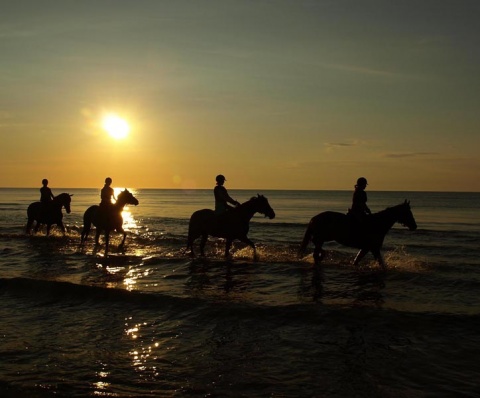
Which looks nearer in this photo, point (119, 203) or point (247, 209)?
point (247, 209)

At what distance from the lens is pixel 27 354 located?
267 inches

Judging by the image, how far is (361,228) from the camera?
13789mm

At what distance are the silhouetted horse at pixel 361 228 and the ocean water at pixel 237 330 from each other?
85cm

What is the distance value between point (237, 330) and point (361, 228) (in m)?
6.87

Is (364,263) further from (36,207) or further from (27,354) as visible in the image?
(36,207)

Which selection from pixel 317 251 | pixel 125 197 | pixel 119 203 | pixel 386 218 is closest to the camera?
pixel 386 218

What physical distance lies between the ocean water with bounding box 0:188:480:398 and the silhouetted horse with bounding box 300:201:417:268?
85cm

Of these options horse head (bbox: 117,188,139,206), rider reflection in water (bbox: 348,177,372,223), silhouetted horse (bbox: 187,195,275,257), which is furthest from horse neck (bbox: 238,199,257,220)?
horse head (bbox: 117,188,139,206)

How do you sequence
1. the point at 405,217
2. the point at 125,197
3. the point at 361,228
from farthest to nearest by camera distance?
1. the point at 125,197
2. the point at 405,217
3. the point at 361,228

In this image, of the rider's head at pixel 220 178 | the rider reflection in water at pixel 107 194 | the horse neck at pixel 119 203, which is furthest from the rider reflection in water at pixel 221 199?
the rider reflection in water at pixel 107 194

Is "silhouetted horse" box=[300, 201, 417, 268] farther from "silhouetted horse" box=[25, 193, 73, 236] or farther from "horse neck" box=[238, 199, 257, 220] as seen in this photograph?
"silhouetted horse" box=[25, 193, 73, 236]

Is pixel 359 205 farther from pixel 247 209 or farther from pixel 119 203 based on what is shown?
pixel 119 203

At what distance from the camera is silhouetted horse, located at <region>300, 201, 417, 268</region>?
45.3 feet

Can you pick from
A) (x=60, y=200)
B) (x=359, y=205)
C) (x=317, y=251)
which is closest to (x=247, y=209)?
(x=317, y=251)
